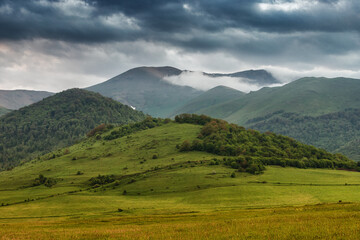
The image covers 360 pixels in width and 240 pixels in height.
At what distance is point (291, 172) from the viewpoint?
182 metres

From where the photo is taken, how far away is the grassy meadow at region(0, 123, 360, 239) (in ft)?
132

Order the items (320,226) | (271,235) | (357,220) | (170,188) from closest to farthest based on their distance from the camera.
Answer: (271,235), (320,226), (357,220), (170,188)

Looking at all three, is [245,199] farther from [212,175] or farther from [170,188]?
[212,175]

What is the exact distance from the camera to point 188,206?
106 meters

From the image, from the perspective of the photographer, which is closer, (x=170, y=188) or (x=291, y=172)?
(x=170, y=188)

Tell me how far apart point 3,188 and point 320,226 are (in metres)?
200

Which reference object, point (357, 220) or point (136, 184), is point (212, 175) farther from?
point (357, 220)

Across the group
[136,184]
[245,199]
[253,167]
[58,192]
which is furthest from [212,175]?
[58,192]

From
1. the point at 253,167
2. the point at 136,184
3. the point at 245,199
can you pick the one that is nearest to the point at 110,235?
the point at 245,199

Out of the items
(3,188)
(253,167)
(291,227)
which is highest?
(291,227)

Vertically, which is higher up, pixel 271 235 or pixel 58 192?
pixel 271 235

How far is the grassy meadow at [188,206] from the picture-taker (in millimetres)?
40344

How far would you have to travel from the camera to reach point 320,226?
38.2 m

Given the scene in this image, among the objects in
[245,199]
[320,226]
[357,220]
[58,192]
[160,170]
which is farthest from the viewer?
[160,170]
